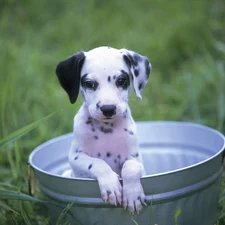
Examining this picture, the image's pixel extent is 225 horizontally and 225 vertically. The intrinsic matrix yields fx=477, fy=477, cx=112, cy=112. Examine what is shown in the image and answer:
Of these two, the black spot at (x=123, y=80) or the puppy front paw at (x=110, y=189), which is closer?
the puppy front paw at (x=110, y=189)

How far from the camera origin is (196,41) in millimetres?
5695

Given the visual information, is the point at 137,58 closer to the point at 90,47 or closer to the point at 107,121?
the point at 107,121

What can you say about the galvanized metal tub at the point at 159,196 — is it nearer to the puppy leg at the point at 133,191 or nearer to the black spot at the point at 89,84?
the puppy leg at the point at 133,191

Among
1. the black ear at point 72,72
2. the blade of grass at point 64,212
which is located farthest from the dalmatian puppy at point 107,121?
the blade of grass at point 64,212

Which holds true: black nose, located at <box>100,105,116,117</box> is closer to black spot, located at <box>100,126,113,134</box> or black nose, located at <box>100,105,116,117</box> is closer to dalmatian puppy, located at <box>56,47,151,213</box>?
dalmatian puppy, located at <box>56,47,151,213</box>

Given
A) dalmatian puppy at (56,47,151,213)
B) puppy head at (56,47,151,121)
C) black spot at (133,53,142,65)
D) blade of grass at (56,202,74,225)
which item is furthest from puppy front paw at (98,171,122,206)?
black spot at (133,53,142,65)

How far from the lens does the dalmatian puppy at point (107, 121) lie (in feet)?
7.16

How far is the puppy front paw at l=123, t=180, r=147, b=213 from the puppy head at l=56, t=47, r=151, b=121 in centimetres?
34

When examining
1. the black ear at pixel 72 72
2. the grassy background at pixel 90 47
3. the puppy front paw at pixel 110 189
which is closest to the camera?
the puppy front paw at pixel 110 189

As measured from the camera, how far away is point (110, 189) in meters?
2.14

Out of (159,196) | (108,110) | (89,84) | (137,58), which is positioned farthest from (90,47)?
(159,196)

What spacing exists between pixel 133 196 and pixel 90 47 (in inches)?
130

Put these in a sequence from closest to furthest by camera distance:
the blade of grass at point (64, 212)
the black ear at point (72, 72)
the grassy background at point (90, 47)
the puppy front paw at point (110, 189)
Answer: the puppy front paw at point (110, 189) → the blade of grass at point (64, 212) → the black ear at point (72, 72) → the grassy background at point (90, 47)

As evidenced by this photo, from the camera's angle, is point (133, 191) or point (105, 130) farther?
point (105, 130)
